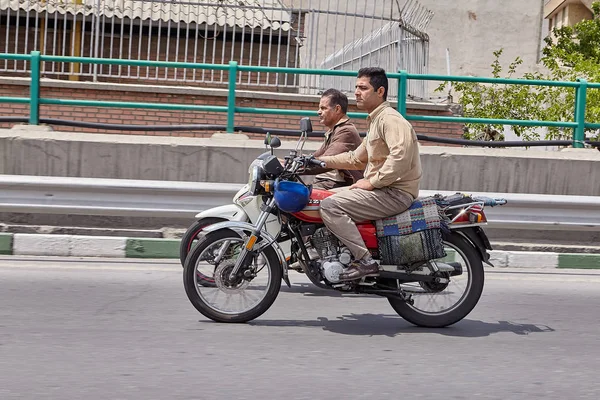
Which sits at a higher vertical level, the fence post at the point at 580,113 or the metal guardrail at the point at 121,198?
the fence post at the point at 580,113

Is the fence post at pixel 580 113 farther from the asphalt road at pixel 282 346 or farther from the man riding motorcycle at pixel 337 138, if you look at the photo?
the man riding motorcycle at pixel 337 138

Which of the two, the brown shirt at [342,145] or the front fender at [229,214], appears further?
the brown shirt at [342,145]

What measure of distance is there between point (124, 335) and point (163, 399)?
54.7 inches

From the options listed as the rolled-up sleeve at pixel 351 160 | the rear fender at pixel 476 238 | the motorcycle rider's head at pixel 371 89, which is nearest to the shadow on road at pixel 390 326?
the rear fender at pixel 476 238

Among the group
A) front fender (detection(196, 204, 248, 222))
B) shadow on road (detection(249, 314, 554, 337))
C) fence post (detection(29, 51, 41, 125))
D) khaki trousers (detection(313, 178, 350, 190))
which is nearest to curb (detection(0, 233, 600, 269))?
fence post (detection(29, 51, 41, 125))

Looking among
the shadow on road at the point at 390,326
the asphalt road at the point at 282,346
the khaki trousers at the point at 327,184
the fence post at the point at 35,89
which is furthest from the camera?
the fence post at the point at 35,89

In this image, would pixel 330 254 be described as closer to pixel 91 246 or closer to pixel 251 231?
pixel 251 231

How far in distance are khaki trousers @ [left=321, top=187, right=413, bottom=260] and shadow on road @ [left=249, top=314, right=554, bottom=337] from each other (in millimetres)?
531

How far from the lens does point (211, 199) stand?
9188 mm

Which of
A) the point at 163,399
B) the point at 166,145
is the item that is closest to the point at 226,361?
the point at 163,399

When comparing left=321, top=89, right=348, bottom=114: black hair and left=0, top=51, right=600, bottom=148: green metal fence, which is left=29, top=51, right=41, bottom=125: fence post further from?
left=321, top=89, right=348, bottom=114: black hair

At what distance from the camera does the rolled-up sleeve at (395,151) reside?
6.02 meters

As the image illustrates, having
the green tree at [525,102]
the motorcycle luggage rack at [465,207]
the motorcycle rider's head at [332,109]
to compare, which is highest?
the green tree at [525,102]

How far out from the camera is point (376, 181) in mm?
6082
